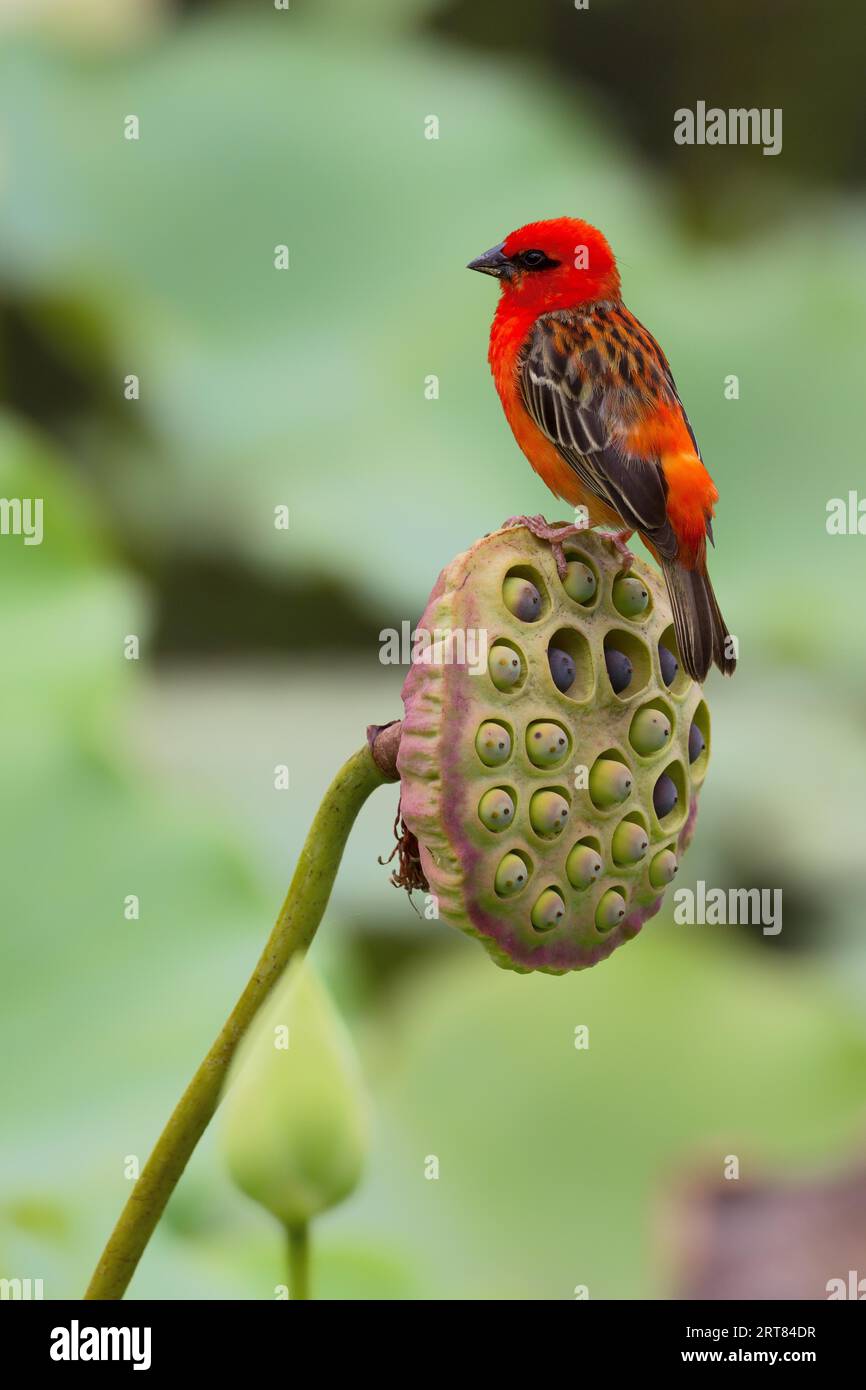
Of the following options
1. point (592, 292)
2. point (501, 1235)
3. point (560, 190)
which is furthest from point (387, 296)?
point (501, 1235)

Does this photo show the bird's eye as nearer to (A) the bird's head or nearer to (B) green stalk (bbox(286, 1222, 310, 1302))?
(A) the bird's head

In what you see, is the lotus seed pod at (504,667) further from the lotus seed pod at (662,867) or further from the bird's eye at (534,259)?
the bird's eye at (534,259)

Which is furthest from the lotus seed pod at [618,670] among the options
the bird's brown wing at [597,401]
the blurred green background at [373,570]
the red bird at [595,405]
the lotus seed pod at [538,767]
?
the blurred green background at [373,570]

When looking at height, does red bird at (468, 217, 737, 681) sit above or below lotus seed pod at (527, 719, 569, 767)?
above

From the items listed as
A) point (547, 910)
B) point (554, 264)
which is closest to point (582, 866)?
point (547, 910)

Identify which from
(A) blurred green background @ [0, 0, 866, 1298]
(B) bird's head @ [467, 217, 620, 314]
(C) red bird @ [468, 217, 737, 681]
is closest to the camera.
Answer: (C) red bird @ [468, 217, 737, 681]

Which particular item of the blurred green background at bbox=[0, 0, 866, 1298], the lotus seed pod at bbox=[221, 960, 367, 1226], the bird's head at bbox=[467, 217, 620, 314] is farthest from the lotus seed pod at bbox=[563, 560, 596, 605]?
the blurred green background at bbox=[0, 0, 866, 1298]
